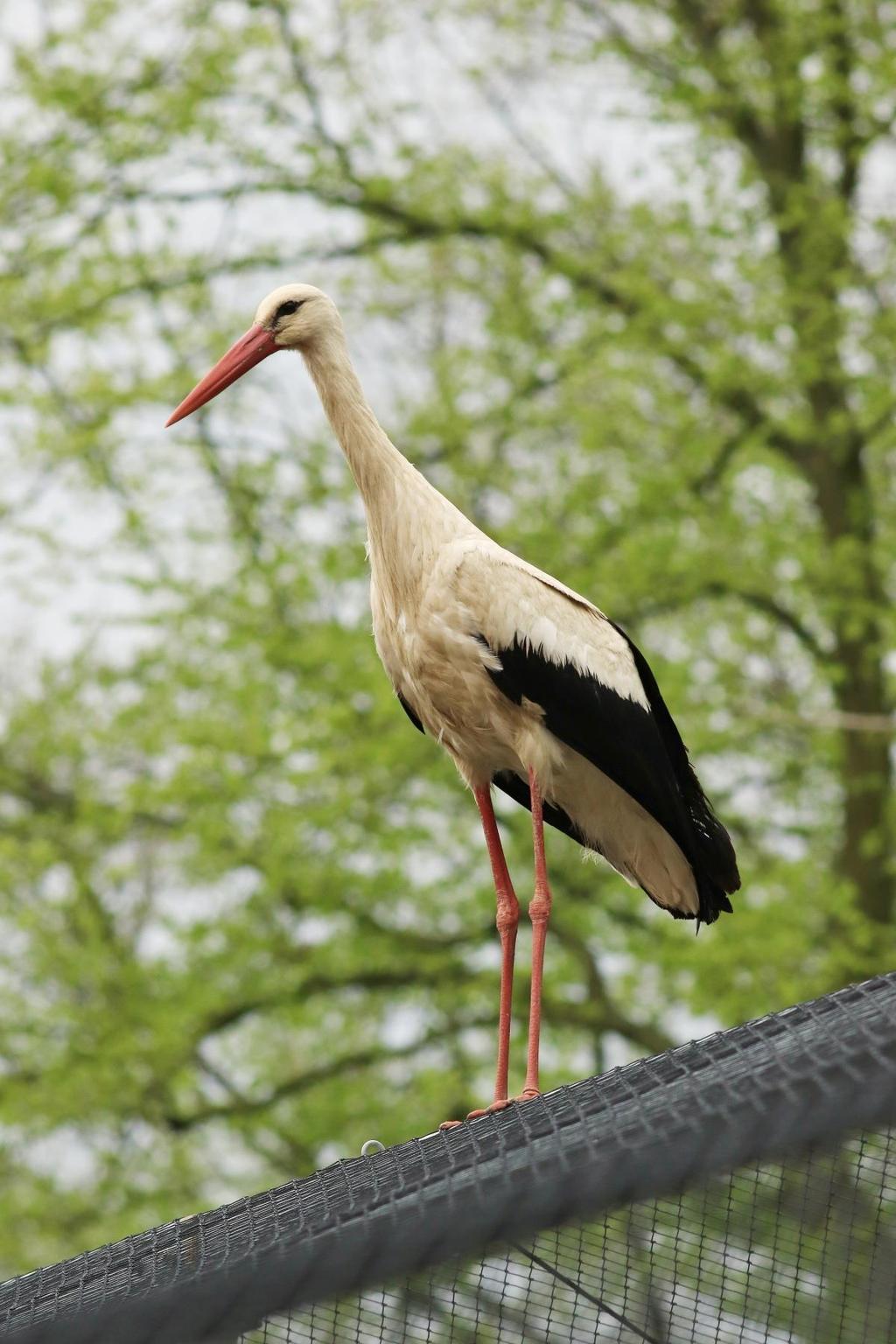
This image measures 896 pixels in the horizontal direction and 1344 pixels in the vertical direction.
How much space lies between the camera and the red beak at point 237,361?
17.4 ft

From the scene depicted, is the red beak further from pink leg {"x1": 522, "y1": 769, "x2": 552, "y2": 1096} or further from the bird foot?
the bird foot

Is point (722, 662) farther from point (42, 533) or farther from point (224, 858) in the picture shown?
point (42, 533)

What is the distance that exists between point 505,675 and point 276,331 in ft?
4.18

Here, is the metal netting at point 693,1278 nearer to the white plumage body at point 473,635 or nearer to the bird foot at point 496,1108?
the bird foot at point 496,1108

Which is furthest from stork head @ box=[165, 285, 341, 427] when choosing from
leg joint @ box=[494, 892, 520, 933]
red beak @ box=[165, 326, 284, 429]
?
leg joint @ box=[494, 892, 520, 933]

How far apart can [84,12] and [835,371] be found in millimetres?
6280

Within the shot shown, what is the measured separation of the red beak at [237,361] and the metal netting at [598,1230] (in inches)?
100

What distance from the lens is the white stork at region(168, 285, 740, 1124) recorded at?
195 inches

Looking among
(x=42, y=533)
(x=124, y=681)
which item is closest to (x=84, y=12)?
(x=42, y=533)

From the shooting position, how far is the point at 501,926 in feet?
17.8

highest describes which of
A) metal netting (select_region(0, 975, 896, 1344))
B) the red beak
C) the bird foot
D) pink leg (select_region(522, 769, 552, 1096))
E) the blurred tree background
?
the blurred tree background

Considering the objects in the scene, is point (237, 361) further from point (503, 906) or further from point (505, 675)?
point (503, 906)

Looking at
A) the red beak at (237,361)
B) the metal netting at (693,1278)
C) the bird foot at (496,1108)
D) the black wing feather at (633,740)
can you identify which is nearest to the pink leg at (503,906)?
the black wing feather at (633,740)

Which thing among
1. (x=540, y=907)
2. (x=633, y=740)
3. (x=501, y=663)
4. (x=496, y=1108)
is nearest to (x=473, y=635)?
(x=501, y=663)
